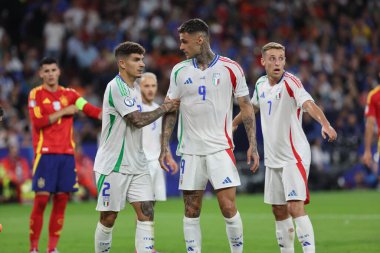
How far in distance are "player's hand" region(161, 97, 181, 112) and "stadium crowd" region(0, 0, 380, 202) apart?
1154cm

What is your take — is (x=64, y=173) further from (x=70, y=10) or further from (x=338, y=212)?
(x=70, y=10)

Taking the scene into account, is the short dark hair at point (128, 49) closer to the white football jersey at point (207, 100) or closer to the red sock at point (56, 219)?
the white football jersey at point (207, 100)

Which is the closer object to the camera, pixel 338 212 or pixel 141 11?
pixel 338 212

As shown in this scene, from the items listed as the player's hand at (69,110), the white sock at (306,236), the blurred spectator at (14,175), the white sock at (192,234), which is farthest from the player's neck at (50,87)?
the blurred spectator at (14,175)

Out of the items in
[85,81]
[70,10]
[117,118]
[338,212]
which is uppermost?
[70,10]

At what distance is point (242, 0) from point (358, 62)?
4.27 meters

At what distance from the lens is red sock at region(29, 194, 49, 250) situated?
37.4 ft

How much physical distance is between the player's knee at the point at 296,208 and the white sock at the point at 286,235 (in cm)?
22

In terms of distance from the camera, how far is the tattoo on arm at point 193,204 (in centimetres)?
947

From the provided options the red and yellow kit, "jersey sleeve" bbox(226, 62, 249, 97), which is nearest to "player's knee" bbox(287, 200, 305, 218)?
"jersey sleeve" bbox(226, 62, 249, 97)

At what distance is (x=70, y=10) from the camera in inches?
975

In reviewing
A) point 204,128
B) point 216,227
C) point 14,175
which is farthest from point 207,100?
point 14,175

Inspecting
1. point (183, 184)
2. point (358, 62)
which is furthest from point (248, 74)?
point (183, 184)

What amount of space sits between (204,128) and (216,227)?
17.9 ft
